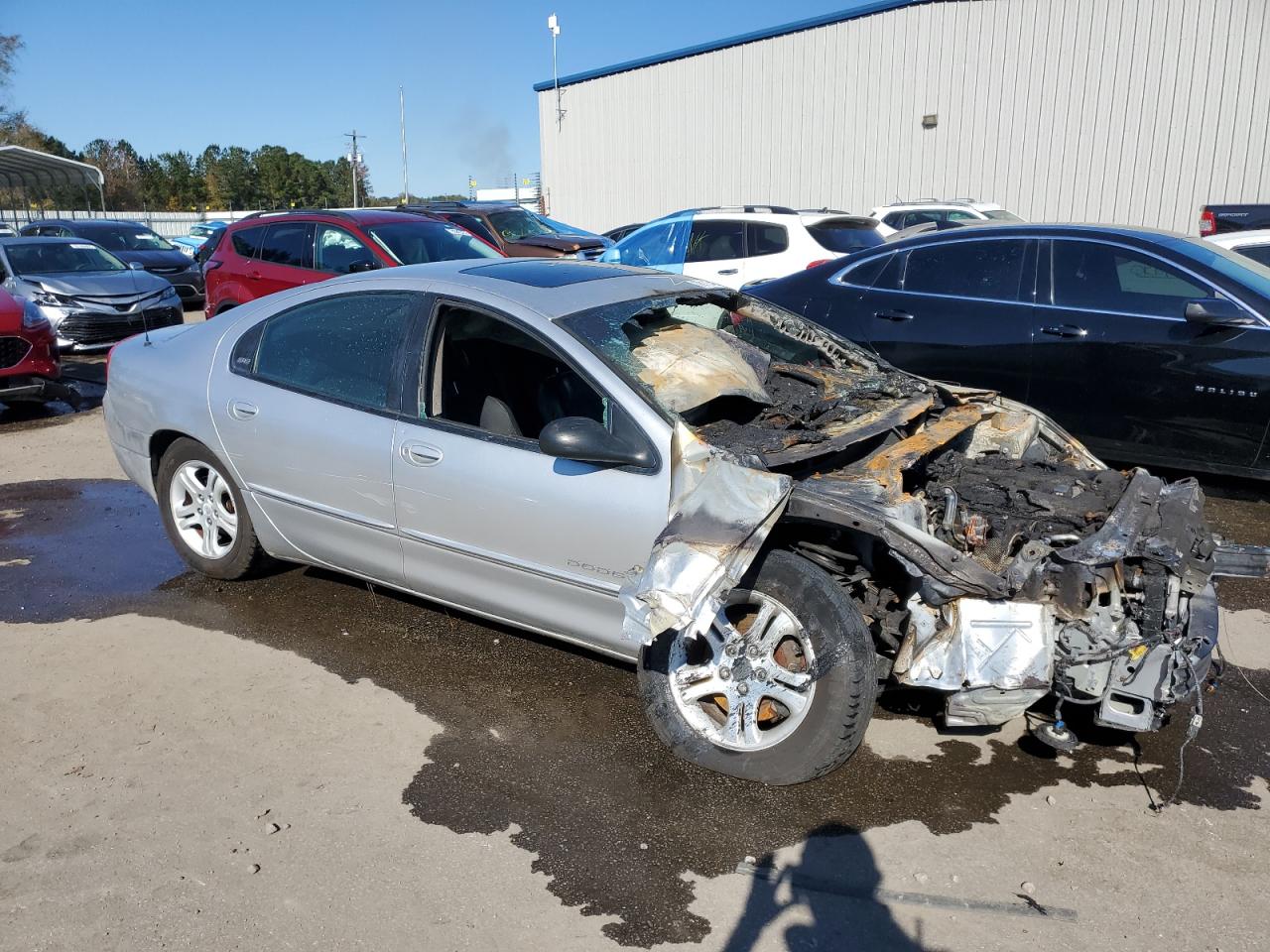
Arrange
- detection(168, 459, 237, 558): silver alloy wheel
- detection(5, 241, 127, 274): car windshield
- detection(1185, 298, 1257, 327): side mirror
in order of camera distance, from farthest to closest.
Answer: detection(5, 241, 127, 274): car windshield
detection(1185, 298, 1257, 327): side mirror
detection(168, 459, 237, 558): silver alloy wheel

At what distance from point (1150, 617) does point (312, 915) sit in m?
2.60

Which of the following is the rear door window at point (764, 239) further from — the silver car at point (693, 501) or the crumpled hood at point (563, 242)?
the silver car at point (693, 501)

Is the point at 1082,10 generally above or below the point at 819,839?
above

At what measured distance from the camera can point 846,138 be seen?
76.9ft

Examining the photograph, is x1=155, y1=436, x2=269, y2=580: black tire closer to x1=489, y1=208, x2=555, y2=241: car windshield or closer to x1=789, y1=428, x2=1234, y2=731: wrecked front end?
x1=789, y1=428, x2=1234, y2=731: wrecked front end

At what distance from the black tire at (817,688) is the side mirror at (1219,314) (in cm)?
353

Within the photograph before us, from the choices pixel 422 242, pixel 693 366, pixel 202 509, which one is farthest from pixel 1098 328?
pixel 422 242

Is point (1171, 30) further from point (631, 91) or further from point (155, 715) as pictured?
point (155, 715)

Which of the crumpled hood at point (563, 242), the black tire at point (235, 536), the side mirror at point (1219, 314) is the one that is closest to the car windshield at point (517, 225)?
the crumpled hood at point (563, 242)

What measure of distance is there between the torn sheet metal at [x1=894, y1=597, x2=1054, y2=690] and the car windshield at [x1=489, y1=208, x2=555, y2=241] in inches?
522

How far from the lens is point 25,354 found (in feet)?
28.4

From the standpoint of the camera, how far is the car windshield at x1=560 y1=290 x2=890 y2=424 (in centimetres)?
360

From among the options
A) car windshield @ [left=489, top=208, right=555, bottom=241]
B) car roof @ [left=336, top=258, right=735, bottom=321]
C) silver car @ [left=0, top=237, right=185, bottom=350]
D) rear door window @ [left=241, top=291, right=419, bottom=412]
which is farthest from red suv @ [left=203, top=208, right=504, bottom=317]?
car roof @ [left=336, top=258, right=735, bottom=321]

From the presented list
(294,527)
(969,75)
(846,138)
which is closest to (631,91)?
(846,138)
